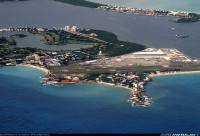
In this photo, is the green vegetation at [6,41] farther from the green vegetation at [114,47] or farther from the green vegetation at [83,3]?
the green vegetation at [83,3]

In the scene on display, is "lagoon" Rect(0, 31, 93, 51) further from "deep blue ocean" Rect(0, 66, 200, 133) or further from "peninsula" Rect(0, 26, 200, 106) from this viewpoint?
"deep blue ocean" Rect(0, 66, 200, 133)

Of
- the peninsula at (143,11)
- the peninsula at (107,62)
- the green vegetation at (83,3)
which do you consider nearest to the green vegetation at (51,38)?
the peninsula at (107,62)

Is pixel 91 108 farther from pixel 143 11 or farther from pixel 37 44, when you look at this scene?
pixel 143 11

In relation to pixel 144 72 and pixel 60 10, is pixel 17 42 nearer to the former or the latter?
pixel 144 72

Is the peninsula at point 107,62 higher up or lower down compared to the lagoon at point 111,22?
lower down

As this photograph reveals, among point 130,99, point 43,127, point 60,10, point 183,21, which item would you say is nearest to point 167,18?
point 183,21

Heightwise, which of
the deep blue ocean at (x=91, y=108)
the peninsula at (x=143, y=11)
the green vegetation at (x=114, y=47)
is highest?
the peninsula at (x=143, y=11)

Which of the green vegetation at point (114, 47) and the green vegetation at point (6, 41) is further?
the green vegetation at point (6, 41)

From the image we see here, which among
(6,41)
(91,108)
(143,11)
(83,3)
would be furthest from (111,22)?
(91,108)
